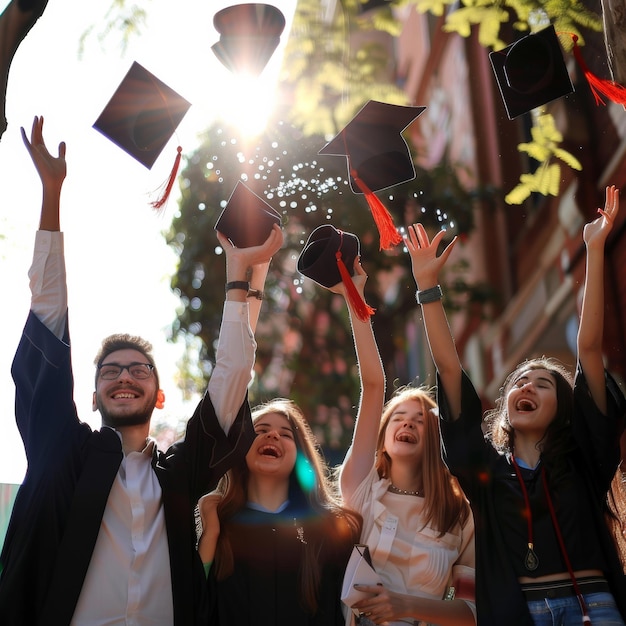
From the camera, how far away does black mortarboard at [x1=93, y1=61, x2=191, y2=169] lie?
3.63 metres

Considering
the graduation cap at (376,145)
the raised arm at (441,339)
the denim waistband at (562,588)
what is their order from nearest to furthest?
1. the denim waistband at (562,588)
2. the raised arm at (441,339)
3. the graduation cap at (376,145)

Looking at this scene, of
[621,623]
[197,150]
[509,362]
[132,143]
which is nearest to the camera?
[621,623]

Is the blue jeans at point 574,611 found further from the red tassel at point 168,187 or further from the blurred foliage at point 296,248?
the blurred foliage at point 296,248

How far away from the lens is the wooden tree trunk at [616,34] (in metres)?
2.88

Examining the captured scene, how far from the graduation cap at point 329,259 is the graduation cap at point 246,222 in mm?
324

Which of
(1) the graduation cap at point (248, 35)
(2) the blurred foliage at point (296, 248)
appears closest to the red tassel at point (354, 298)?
(1) the graduation cap at point (248, 35)

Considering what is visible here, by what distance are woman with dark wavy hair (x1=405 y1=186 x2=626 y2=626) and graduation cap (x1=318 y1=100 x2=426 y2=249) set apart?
0.68 m

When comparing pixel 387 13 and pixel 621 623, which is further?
pixel 387 13

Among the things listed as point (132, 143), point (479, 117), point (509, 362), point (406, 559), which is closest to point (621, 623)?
point (406, 559)

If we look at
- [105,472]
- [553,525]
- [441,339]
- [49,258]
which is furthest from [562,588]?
[49,258]

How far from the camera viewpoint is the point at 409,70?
17500mm

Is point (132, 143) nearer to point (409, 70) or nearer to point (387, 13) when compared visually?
point (387, 13)

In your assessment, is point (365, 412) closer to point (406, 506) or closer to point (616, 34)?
point (406, 506)

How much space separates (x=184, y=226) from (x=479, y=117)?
645 centimetres
